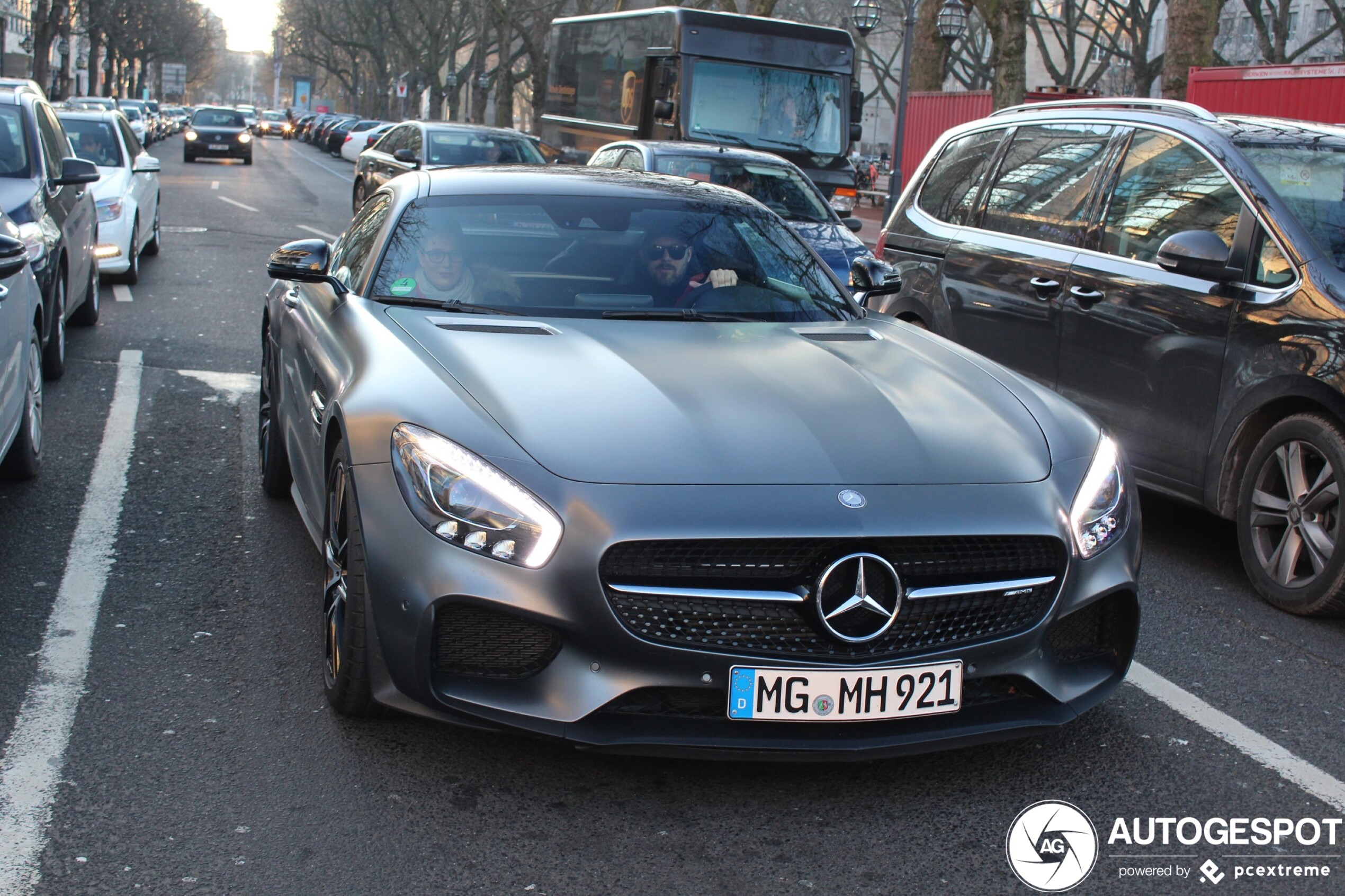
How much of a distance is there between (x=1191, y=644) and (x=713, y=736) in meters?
2.27

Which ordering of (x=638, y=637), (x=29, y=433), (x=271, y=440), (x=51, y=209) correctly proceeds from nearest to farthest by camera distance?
(x=638, y=637), (x=271, y=440), (x=29, y=433), (x=51, y=209)

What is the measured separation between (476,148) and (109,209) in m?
8.32

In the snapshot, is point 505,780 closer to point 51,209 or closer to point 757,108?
point 51,209

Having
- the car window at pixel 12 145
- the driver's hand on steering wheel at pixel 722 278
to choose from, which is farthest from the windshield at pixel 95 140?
the driver's hand on steering wheel at pixel 722 278

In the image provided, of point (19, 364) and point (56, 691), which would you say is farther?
point (19, 364)

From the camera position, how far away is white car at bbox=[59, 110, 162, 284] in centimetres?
1245

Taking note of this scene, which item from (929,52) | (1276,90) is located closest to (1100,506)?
(1276,90)

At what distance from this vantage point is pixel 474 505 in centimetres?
336

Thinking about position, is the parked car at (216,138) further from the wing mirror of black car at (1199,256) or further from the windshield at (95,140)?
the wing mirror of black car at (1199,256)

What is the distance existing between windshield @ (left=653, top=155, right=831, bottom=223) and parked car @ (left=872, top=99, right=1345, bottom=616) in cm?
550

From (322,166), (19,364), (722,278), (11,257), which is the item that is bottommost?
(19,364)

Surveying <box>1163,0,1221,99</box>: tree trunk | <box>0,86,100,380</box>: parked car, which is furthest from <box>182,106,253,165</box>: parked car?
<box>0,86,100,380</box>: parked car

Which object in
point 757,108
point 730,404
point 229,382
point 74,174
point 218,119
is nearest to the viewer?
point 730,404

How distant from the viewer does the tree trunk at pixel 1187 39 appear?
20297 mm
